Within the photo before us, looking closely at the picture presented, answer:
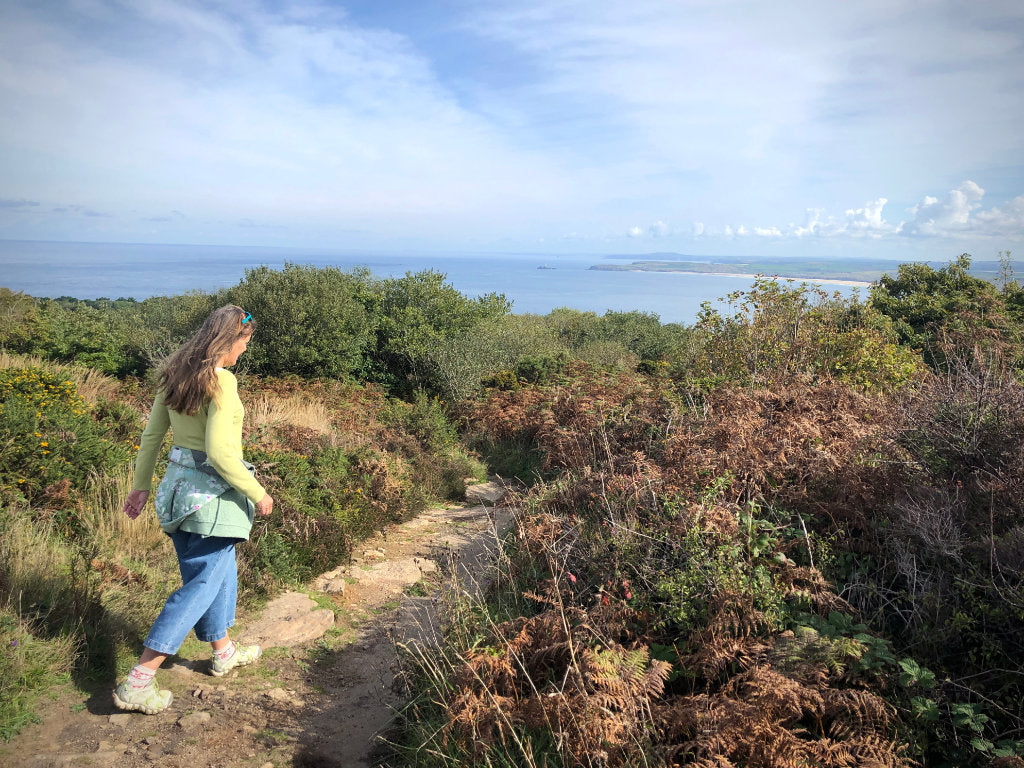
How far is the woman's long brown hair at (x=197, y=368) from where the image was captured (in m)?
3.41

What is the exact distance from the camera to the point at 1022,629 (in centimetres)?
284

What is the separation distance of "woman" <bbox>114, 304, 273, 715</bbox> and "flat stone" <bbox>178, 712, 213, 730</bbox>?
0.15 metres

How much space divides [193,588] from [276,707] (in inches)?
36.1

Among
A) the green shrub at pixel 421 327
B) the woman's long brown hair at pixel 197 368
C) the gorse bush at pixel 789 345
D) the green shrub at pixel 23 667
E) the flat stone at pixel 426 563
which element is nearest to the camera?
the green shrub at pixel 23 667

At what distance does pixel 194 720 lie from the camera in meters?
3.46

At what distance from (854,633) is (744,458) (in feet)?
4.99

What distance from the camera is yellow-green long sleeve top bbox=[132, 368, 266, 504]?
3.44 meters

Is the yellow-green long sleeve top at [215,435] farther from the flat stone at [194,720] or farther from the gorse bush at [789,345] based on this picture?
the gorse bush at [789,345]

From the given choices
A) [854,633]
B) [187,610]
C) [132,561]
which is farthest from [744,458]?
[132,561]

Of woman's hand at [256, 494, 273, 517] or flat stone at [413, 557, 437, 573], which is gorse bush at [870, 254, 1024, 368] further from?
woman's hand at [256, 494, 273, 517]

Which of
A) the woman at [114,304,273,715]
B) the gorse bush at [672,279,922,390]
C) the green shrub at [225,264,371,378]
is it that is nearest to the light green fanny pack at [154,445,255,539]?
the woman at [114,304,273,715]

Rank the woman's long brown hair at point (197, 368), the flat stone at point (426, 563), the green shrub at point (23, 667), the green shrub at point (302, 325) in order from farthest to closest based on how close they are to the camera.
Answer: the green shrub at point (302, 325) < the flat stone at point (426, 563) < the woman's long brown hair at point (197, 368) < the green shrub at point (23, 667)

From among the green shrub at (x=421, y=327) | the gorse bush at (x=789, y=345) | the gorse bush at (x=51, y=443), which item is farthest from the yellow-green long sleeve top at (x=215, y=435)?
the green shrub at (x=421, y=327)

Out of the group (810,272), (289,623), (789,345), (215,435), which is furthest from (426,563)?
(810,272)
